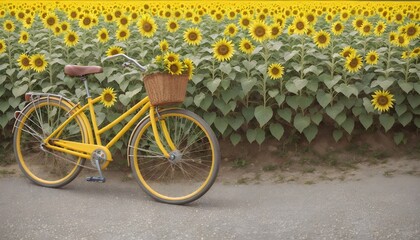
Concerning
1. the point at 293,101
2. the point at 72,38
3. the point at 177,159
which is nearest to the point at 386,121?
the point at 293,101

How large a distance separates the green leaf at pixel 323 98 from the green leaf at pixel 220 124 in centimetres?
88

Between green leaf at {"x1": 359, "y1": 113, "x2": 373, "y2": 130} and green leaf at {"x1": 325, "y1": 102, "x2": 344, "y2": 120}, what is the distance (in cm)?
22

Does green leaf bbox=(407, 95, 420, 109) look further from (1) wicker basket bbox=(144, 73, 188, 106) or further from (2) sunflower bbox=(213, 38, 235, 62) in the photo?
(1) wicker basket bbox=(144, 73, 188, 106)

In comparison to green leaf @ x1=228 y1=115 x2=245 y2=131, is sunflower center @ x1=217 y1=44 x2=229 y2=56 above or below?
above

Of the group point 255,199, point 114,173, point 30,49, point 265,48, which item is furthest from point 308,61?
point 30,49

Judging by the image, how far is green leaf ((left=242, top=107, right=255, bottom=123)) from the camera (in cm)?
572

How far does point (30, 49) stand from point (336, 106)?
3.16 m

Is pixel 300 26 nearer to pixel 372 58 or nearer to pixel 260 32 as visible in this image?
pixel 260 32

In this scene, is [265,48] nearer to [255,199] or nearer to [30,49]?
[255,199]

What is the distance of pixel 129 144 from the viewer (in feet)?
16.1

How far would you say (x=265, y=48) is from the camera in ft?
18.9

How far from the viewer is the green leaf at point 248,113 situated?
572 cm

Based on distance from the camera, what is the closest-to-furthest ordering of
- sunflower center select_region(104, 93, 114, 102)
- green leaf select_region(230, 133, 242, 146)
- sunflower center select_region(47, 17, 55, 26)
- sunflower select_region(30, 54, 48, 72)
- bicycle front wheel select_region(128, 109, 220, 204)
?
bicycle front wheel select_region(128, 109, 220, 204) < sunflower center select_region(104, 93, 114, 102) < sunflower select_region(30, 54, 48, 72) < green leaf select_region(230, 133, 242, 146) < sunflower center select_region(47, 17, 55, 26)

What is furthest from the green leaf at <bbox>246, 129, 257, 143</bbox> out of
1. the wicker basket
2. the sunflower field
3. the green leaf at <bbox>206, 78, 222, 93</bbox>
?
the wicker basket
